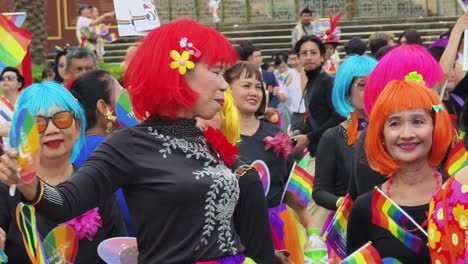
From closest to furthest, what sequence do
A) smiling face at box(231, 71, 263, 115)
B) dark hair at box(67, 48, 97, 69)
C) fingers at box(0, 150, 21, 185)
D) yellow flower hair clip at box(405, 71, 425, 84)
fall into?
1. fingers at box(0, 150, 21, 185)
2. yellow flower hair clip at box(405, 71, 425, 84)
3. smiling face at box(231, 71, 263, 115)
4. dark hair at box(67, 48, 97, 69)

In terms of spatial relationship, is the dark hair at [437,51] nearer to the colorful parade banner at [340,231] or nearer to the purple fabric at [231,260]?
the colorful parade banner at [340,231]

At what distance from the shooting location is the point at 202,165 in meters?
3.95

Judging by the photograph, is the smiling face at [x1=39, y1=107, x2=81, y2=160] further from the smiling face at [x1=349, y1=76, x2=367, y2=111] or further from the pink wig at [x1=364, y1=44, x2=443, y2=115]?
the smiling face at [x1=349, y1=76, x2=367, y2=111]

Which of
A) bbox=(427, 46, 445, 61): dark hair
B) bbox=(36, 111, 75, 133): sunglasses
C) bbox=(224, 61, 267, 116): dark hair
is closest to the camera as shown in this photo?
bbox=(36, 111, 75, 133): sunglasses

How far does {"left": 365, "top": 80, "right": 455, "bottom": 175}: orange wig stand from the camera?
15.2ft

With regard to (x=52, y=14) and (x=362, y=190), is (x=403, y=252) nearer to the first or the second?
(x=362, y=190)

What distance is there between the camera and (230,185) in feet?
13.0

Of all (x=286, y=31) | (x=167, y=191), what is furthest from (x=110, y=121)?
(x=286, y=31)

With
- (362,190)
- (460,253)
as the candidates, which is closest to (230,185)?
(460,253)

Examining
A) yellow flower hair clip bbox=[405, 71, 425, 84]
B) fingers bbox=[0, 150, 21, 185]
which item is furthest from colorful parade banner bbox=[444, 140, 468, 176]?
fingers bbox=[0, 150, 21, 185]

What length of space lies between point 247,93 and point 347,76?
0.69 metres

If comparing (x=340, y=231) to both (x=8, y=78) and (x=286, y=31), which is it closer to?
(x=8, y=78)

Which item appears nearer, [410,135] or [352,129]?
[410,135]

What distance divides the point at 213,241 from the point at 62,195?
24.0 inches
